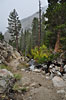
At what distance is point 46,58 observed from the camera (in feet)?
33.0

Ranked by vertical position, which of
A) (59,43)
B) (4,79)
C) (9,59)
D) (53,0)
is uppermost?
(53,0)

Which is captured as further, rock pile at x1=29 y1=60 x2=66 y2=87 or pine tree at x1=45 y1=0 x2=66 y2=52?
pine tree at x1=45 y1=0 x2=66 y2=52

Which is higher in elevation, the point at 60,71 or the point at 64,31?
the point at 64,31

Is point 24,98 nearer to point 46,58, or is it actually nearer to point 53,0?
point 46,58

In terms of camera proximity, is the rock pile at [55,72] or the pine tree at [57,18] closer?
the rock pile at [55,72]

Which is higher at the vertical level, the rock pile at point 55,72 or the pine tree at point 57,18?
the pine tree at point 57,18

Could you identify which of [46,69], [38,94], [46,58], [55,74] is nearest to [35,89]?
[38,94]

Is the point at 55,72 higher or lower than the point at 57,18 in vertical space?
lower

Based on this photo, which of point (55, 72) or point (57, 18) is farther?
point (57, 18)

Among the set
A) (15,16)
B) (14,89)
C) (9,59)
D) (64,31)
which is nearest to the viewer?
(14,89)

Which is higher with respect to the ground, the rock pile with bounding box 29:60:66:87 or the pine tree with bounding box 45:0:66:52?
the pine tree with bounding box 45:0:66:52

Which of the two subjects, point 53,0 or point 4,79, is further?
point 53,0

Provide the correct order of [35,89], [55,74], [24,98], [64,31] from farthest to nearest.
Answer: [64,31] < [55,74] < [35,89] < [24,98]

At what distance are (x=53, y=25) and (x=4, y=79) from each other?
27.0 feet
